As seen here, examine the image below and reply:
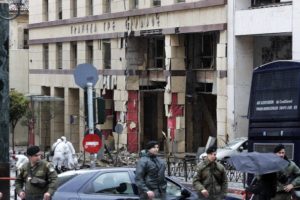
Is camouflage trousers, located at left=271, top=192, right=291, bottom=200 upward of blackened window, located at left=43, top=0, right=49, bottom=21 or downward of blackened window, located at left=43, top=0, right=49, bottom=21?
downward

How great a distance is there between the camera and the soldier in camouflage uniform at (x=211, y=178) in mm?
14391

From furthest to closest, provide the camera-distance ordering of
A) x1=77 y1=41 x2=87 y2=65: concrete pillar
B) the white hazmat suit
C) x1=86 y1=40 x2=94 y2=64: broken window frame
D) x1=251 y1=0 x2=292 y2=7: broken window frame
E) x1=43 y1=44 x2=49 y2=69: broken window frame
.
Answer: x1=43 y1=44 x2=49 y2=69: broken window frame, x1=77 y1=41 x2=87 y2=65: concrete pillar, x1=86 y1=40 x2=94 y2=64: broken window frame, x1=251 y1=0 x2=292 y2=7: broken window frame, the white hazmat suit

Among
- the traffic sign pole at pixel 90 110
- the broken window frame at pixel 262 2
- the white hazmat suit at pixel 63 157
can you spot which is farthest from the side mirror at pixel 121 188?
the broken window frame at pixel 262 2

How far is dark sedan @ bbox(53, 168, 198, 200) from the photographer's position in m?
14.1

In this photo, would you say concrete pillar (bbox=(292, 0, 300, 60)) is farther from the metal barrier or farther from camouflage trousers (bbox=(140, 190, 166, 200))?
camouflage trousers (bbox=(140, 190, 166, 200))

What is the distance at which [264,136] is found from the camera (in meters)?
20.4

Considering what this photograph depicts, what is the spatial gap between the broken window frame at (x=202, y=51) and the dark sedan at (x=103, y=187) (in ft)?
87.9

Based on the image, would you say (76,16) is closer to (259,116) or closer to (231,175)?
(231,175)

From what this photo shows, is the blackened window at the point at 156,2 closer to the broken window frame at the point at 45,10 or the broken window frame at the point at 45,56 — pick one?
the broken window frame at the point at 45,10

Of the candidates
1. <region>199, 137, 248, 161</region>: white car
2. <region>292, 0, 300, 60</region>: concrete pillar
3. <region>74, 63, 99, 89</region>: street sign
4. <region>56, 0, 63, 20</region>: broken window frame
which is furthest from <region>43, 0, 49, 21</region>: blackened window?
<region>74, 63, 99, 89</region>: street sign

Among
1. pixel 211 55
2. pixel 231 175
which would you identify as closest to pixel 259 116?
pixel 231 175

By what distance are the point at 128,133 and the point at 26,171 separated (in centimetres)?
3251

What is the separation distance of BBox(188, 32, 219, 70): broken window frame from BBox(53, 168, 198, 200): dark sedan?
26.8 meters

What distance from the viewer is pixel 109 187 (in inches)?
562
